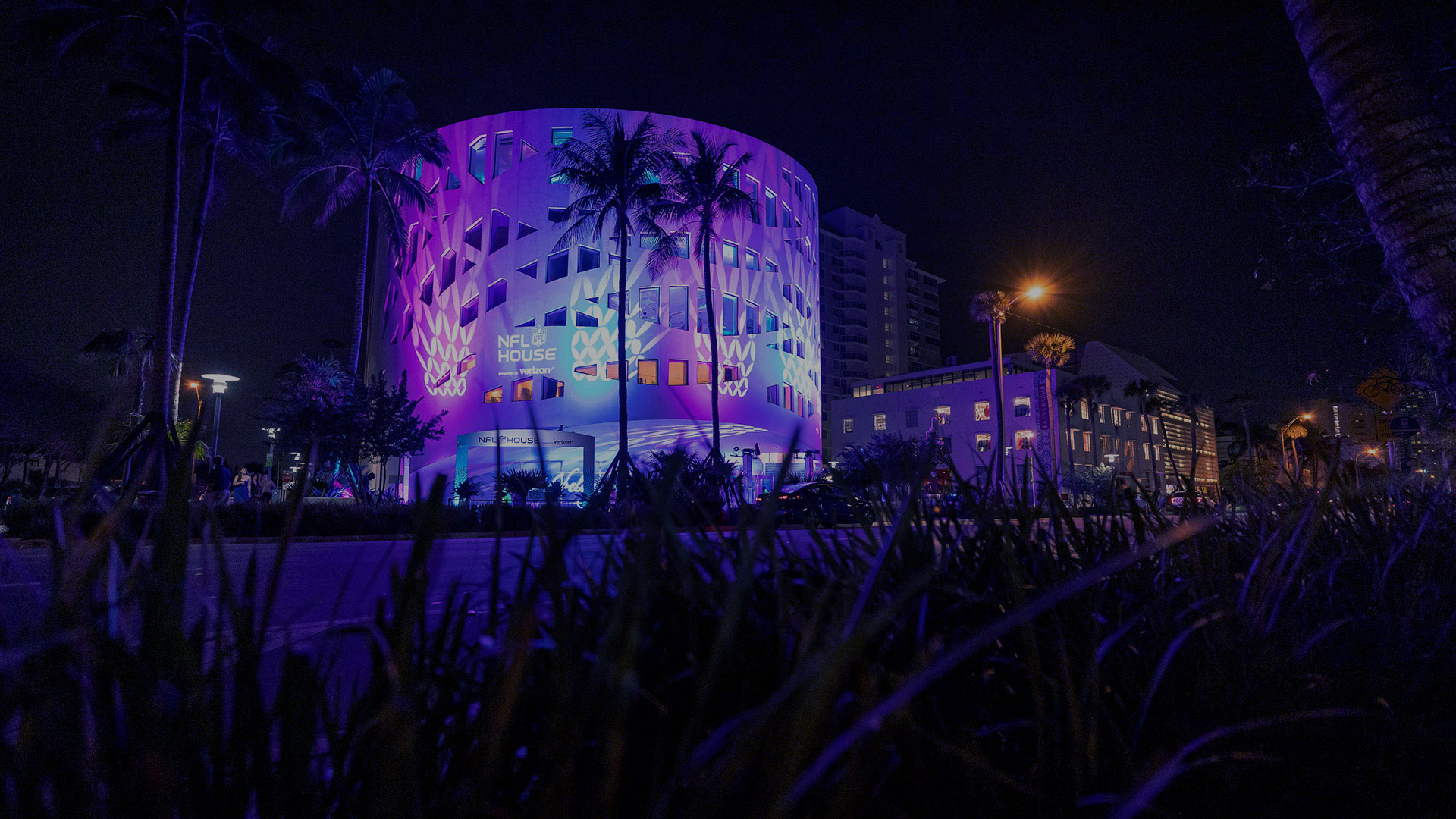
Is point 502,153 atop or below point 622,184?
atop

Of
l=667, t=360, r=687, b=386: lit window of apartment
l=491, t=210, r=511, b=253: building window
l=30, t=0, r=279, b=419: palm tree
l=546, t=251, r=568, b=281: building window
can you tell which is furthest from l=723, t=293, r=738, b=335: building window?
l=30, t=0, r=279, b=419: palm tree

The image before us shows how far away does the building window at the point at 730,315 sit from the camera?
144 feet

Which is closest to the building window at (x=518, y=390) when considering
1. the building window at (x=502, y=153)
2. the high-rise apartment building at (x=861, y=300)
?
the building window at (x=502, y=153)

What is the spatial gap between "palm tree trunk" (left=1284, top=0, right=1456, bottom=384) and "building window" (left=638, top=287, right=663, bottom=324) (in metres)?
37.8

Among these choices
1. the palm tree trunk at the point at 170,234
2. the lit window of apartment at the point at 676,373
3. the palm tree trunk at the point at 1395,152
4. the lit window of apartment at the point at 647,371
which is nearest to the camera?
the palm tree trunk at the point at 1395,152

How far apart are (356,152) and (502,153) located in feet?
34.8

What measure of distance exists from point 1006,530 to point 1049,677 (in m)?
0.40

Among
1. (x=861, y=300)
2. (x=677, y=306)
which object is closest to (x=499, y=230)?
→ (x=677, y=306)

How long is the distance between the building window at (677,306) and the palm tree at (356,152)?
1412cm

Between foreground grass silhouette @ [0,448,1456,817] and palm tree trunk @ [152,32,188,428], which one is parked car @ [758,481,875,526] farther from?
palm tree trunk @ [152,32,188,428]

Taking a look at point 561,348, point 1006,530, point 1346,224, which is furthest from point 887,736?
point 561,348

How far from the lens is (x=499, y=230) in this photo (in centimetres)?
4388

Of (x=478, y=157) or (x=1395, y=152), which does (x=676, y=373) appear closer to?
(x=478, y=157)

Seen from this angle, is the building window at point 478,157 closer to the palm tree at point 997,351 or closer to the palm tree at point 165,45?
the palm tree at point 165,45
